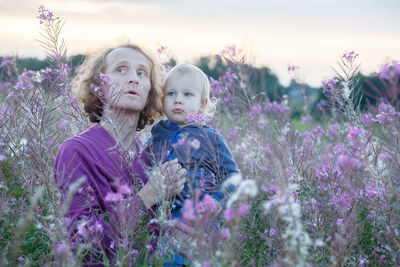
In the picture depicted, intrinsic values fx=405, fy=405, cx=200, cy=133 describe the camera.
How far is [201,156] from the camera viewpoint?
10.4 feet

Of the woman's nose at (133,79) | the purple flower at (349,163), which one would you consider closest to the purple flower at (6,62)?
the woman's nose at (133,79)

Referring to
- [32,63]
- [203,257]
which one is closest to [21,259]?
[203,257]

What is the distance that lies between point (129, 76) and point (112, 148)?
121 centimetres

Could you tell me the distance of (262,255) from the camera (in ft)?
10.0

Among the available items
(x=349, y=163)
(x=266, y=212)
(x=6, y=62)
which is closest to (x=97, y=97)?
(x=266, y=212)

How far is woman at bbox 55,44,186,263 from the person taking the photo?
8.20ft

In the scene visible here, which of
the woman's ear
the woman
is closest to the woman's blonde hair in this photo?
the woman

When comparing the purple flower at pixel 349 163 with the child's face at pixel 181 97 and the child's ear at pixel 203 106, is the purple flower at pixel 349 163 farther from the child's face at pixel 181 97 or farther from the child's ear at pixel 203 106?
the child's ear at pixel 203 106

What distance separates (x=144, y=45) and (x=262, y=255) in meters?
2.26

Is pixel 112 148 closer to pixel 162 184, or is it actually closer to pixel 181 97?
pixel 162 184

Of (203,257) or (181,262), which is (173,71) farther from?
(203,257)

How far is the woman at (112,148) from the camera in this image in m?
2.50

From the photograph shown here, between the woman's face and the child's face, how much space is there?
0.66 feet

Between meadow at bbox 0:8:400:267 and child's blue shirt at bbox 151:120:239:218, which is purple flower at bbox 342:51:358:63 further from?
child's blue shirt at bbox 151:120:239:218
